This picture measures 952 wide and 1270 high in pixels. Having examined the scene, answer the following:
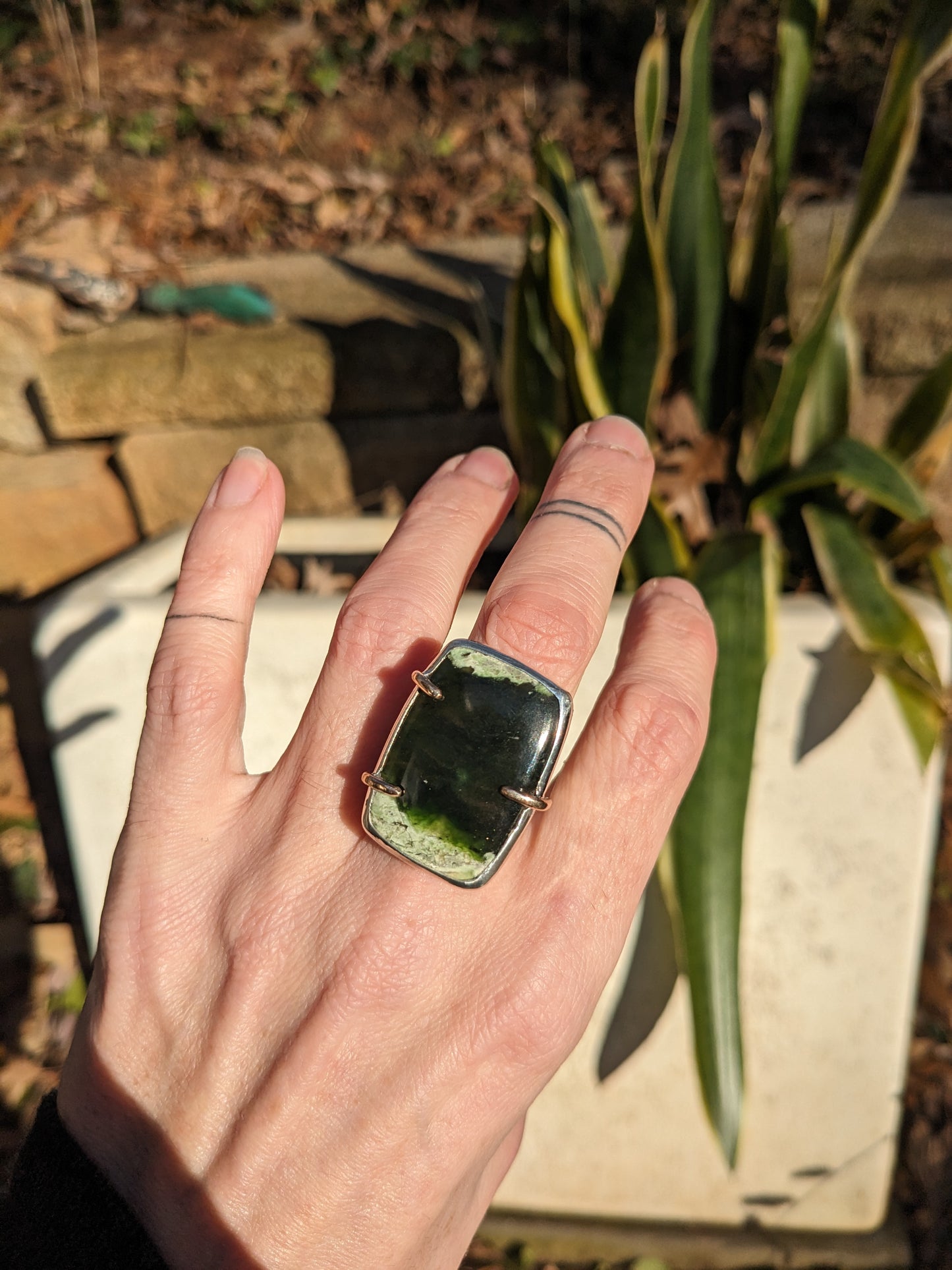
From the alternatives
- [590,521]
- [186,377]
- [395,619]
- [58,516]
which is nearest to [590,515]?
[590,521]

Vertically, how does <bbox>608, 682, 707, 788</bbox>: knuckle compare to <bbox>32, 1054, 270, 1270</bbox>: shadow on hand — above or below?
above

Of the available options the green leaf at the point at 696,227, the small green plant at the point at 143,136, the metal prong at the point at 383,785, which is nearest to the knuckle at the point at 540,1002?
the metal prong at the point at 383,785

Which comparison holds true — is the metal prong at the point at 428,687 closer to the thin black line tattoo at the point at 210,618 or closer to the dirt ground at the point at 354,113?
the thin black line tattoo at the point at 210,618

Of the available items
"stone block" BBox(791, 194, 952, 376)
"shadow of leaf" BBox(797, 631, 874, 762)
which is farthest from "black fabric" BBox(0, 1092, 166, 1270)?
"stone block" BBox(791, 194, 952, 376)

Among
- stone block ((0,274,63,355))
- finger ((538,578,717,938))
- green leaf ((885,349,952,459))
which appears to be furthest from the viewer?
stone block ((0,274,63,355))

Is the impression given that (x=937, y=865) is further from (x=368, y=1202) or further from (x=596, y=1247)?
(x=368, y=1202)

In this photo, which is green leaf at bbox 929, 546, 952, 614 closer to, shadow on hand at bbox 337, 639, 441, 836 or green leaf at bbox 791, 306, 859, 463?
green leaf at bbox 791, 306, 859, 463
